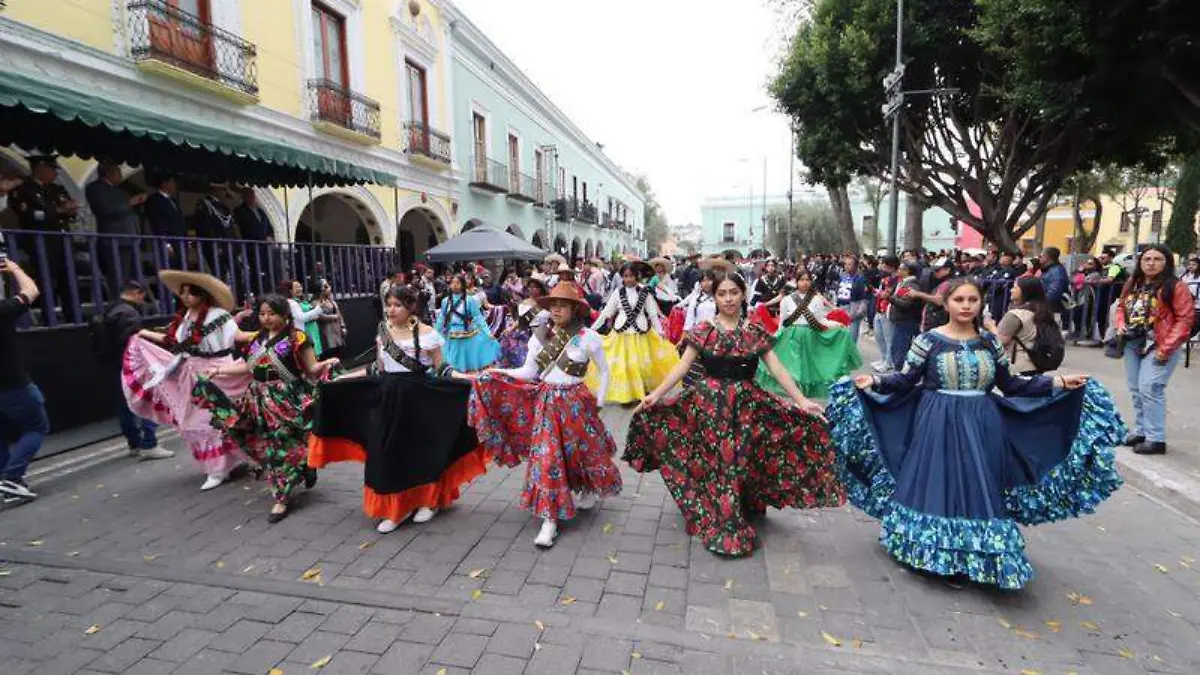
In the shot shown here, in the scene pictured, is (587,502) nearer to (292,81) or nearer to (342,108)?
(292,81)

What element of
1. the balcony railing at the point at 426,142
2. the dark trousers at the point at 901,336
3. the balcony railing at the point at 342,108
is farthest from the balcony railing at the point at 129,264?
the dark trousers at the point at 901,336

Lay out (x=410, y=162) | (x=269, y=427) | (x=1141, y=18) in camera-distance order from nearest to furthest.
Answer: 1. (x=269, y=427)
2. (x=1141, y=18)
3. (x=410, y=162)

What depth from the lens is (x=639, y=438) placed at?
3.97 m

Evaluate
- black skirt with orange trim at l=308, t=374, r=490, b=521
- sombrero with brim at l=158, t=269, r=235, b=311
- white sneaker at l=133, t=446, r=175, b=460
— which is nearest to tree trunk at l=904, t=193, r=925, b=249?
black skirt with orange trim at l=308, t=374, r=490, b=521

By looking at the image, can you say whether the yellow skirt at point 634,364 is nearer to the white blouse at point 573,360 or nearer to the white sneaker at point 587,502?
the white sneaker at point 587,502

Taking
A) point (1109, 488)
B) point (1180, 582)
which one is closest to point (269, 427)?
point (1109, 488)

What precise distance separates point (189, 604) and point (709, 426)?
3067mm

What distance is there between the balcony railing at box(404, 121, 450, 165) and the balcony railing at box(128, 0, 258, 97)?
5339mm

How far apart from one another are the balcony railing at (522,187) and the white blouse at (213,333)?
1743cm

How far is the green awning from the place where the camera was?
18.7ft

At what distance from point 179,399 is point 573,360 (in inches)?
138

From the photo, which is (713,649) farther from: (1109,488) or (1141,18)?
(1141,18)

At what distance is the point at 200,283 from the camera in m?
4.93

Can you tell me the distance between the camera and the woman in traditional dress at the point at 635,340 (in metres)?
7.79
